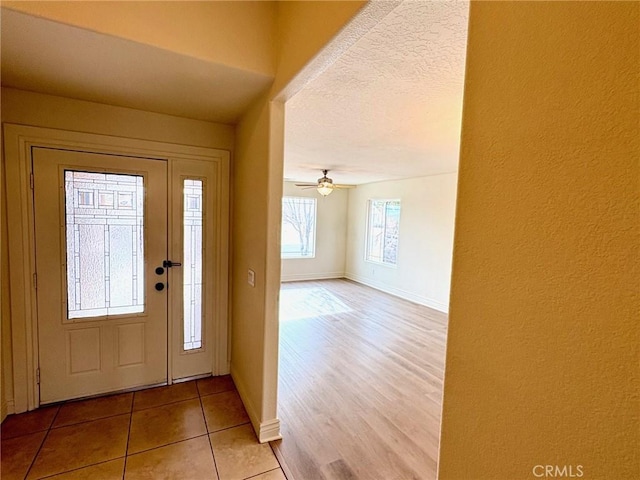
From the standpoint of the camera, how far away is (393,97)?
2223 millimetres

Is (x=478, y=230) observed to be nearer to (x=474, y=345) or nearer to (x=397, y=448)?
(x=474, y=345)

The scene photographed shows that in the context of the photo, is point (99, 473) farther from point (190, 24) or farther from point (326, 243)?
point (326, 243)

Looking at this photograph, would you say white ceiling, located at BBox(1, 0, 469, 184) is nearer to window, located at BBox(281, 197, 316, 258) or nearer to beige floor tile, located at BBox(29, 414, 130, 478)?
beige floor tile, located at BBox(29, 414, 130, 478)

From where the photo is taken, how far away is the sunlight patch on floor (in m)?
4.93

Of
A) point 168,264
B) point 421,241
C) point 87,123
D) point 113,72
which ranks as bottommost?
point 168,264

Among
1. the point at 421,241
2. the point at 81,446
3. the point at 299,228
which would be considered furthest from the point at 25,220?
the point at 299,228

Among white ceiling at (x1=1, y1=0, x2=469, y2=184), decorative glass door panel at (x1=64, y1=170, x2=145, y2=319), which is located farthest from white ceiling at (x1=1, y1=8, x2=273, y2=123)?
decorative glass door panel at (x1=64, y1=170, x2=145, y2=319)

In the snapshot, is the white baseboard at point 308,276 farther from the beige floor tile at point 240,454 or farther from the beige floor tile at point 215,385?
the beige floor tile at point 240,454

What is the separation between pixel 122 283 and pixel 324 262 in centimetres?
554

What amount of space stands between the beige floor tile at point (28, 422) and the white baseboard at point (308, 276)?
506cm

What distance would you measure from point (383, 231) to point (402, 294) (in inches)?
60.6

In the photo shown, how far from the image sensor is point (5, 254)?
2.16 metres

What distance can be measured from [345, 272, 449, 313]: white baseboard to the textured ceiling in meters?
2.47

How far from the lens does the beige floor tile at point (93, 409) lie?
7.39 ft
